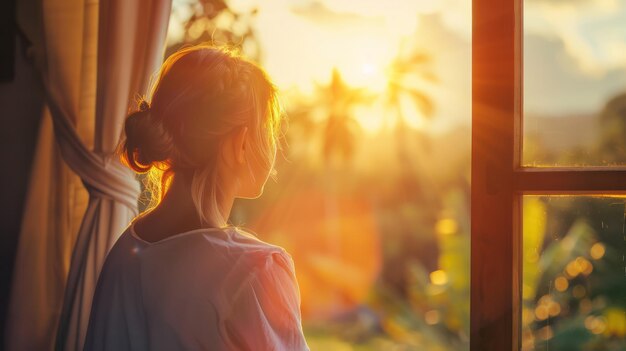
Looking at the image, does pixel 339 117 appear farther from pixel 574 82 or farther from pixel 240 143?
pixel 240 143

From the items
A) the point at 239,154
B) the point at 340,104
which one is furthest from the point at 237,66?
the point at 340,104

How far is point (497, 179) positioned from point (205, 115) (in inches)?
24.9

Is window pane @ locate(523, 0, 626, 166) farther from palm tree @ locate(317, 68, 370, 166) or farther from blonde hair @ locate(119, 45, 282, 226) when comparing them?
palm tree @ locate(317, 68, 370, 166)

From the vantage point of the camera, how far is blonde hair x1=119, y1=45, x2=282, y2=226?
876 millimetres

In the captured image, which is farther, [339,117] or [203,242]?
[339,117]

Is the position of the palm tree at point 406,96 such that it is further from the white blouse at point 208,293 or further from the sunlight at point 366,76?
the white blouse at point 208,293

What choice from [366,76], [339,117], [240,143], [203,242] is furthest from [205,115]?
[339,117]

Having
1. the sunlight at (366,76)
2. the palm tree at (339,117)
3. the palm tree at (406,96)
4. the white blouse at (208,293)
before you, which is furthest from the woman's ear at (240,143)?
the palm tree at (339,117)

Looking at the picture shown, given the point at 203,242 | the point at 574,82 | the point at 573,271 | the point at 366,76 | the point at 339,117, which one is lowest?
the point at 573,271

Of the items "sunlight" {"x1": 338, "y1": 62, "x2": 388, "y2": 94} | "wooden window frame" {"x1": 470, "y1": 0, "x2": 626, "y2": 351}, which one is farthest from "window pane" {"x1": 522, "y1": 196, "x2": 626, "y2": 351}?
"sunlight" {"x1": 338, "y1": 62, "x2": 388, "y2": 94}

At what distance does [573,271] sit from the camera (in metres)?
1.27

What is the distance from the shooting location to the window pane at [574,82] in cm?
126

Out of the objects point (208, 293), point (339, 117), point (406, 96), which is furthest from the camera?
point (339, 117)

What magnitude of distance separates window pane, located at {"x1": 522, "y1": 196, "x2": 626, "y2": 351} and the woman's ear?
644 millimetres
